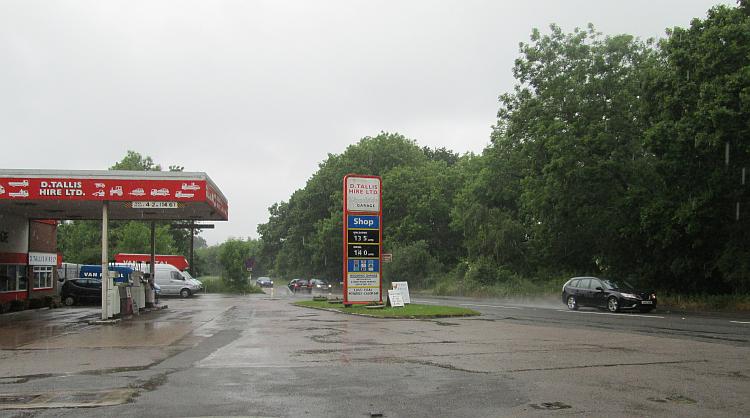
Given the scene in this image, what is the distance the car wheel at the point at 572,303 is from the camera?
28250mm

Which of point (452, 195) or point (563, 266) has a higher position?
point (452, 195)

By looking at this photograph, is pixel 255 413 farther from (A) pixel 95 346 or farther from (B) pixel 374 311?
(B) pixel 374 311

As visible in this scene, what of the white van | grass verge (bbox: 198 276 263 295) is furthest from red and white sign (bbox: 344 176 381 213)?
grass verge (bbox: 198 276 263 295)

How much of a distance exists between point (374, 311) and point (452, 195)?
162 feet

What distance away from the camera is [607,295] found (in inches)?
1034

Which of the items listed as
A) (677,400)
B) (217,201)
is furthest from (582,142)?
(677,400)

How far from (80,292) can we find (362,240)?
62.7ft

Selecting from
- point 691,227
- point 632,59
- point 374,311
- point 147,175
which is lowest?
point 374,311

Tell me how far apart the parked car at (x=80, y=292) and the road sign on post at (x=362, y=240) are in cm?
1747

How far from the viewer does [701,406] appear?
25.1 feet

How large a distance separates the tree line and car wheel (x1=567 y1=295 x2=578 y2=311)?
467 cm

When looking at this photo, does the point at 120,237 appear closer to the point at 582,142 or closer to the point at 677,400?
the point at 582,142

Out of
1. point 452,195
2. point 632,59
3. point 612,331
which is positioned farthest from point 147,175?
point 452,195

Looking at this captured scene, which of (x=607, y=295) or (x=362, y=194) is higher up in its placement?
(x=362, y=194)
